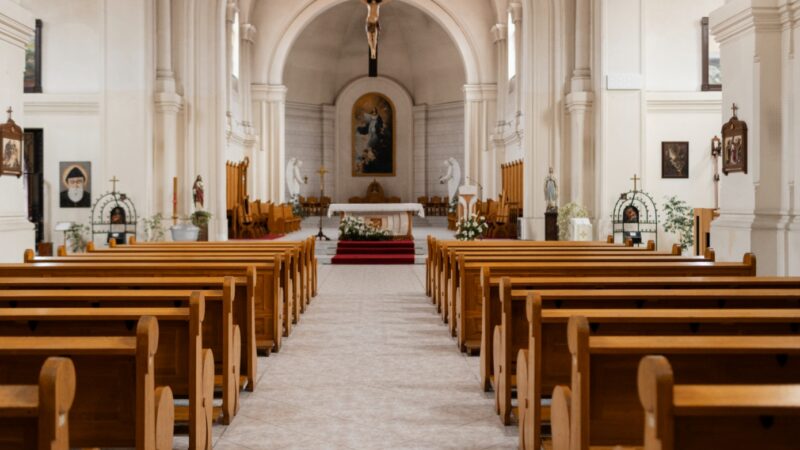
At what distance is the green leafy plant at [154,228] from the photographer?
15.8 meters

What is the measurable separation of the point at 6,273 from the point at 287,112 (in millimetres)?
27467

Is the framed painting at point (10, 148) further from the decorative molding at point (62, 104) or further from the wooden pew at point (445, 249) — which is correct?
the decorative molding at point (62, 104)

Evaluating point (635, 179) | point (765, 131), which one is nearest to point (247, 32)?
point (635, 179)

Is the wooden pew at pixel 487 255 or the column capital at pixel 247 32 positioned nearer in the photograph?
the wooden pew at pixel 487 255

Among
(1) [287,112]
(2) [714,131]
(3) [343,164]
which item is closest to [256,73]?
(1) [287,112]

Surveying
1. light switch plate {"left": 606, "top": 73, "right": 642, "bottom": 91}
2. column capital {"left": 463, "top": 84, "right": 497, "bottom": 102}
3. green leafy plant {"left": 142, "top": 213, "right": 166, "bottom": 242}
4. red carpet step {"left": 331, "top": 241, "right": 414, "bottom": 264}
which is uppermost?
column capital {"left": 463, "top": 84, "right": 497, "bottom": 102}

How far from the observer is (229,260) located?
25.1 feet

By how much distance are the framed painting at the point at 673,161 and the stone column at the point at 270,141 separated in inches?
624

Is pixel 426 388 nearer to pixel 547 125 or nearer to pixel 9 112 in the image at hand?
pixel 9 112

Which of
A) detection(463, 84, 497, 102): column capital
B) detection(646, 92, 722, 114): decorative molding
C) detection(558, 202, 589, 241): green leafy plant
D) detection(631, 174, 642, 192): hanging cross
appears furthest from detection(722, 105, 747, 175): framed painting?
detection(463, 84, 497, 102): column capital

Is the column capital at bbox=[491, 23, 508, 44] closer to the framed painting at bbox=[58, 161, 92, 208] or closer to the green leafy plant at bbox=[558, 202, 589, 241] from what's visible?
the green leafy plant at bbox=[558, 202, 589, 241]

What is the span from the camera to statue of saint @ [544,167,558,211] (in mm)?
17661

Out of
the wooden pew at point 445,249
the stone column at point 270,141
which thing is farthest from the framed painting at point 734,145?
the stone column at point 270,141

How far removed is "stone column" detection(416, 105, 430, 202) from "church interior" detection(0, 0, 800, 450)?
4849mm
